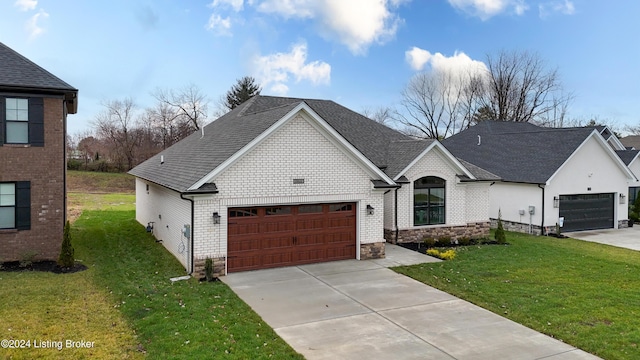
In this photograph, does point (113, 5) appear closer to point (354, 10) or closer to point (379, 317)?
point (354, 10)

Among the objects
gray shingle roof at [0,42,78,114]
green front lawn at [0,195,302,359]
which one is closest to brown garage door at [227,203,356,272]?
green front lawn at [0,195,302,359]

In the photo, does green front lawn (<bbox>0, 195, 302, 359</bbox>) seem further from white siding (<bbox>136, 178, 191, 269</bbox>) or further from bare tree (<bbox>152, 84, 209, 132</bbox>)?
bare tree (<bbox>152, 84, 209, 132</bbox>)

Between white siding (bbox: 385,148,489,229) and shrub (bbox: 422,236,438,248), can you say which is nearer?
shrub (bbox: 422,236,438,248)

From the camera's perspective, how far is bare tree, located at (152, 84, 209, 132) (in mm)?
55844

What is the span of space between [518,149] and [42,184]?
23.5 meters

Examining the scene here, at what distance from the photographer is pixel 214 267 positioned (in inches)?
484

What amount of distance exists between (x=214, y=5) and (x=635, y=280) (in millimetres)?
18762

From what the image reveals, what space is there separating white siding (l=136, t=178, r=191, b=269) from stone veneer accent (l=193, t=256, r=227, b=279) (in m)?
0.59

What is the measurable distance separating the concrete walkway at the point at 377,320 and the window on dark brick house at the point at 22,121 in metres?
7.58

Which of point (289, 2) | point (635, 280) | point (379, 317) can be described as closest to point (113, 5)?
point (289, 2)

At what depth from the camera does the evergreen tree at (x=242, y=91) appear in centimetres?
5412

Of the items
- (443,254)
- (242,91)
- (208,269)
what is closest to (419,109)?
(242,91)

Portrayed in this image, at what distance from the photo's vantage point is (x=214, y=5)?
19422mm

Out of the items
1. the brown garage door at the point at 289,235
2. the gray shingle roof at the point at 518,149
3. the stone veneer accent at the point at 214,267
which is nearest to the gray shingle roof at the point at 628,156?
the gray shingle roof at the point at 518,149
